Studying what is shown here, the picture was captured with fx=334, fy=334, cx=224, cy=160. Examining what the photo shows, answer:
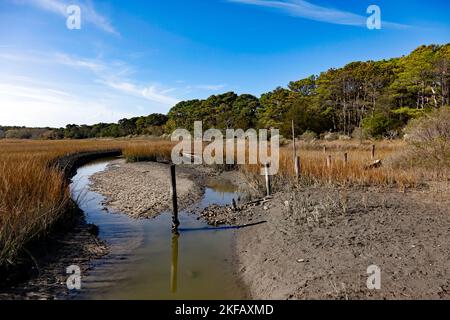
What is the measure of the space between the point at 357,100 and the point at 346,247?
3827cm

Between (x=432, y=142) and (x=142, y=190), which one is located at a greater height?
(x=432, y=142)

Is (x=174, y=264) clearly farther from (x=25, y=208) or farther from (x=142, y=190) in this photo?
(x=142, y=190)

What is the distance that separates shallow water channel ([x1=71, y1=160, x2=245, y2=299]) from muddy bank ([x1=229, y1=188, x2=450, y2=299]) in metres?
0.46

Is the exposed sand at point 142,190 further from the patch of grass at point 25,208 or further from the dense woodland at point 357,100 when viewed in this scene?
the dense woodland at point 357,100

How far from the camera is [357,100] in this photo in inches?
1583

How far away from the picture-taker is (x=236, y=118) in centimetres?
5106

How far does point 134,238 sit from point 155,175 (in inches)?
392

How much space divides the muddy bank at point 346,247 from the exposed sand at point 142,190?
10.9 ft

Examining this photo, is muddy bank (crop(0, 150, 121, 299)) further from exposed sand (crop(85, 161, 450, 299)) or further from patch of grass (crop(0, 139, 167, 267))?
exposed sand (crop(85, 161, 450, 299))

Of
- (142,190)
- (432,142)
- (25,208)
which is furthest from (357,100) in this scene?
(25,208)

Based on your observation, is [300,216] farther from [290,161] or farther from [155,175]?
[155,175]

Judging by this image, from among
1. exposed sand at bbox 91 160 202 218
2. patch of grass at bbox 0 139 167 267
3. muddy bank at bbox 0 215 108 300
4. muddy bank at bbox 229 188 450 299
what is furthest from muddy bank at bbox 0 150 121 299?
muddy bank at bbox 229 188 450 299

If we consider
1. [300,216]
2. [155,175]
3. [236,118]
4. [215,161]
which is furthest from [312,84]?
[300,216]

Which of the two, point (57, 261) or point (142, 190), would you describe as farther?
point (142, 190)
